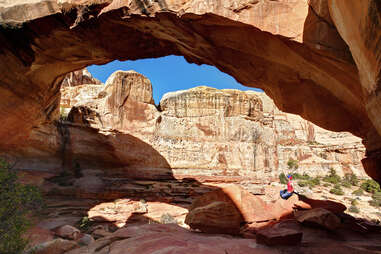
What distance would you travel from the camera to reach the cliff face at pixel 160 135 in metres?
17.1

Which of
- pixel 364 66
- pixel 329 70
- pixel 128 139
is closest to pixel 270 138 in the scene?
pixel 128 139

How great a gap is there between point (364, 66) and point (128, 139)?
17715 mm

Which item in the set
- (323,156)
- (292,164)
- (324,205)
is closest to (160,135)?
(324,205)

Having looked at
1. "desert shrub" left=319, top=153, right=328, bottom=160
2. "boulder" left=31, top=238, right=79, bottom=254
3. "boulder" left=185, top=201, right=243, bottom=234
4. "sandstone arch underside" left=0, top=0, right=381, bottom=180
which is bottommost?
"boulder" left=31, top=238, right=79, bottom=254

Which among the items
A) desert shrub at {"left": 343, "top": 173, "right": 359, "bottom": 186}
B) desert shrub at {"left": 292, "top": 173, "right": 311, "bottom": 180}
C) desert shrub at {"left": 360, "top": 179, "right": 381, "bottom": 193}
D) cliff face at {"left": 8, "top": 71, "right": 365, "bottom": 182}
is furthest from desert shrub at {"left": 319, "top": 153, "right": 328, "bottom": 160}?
cliff face at {"left": 8, "top": 71, "right": 365, "bottom": 182}

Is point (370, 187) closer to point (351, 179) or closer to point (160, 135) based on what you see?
point (351, 179)

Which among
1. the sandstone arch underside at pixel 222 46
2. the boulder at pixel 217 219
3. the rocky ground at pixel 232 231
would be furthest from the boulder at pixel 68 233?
the boulder at pixel 217 219

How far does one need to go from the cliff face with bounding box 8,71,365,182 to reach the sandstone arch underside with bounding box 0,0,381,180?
8.00m

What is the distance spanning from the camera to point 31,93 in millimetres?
8539

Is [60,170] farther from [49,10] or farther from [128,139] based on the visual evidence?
[49,10]

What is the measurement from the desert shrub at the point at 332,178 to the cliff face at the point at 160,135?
15.9 metres

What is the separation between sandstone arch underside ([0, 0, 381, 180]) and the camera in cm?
441

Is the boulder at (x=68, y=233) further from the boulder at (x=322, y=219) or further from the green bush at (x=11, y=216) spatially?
the boulder at (x=322, y=219)

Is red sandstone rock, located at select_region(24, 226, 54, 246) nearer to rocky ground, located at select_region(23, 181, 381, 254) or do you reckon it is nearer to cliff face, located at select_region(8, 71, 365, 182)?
rocky ground, located at select_region(23, 181, 381, 254)
